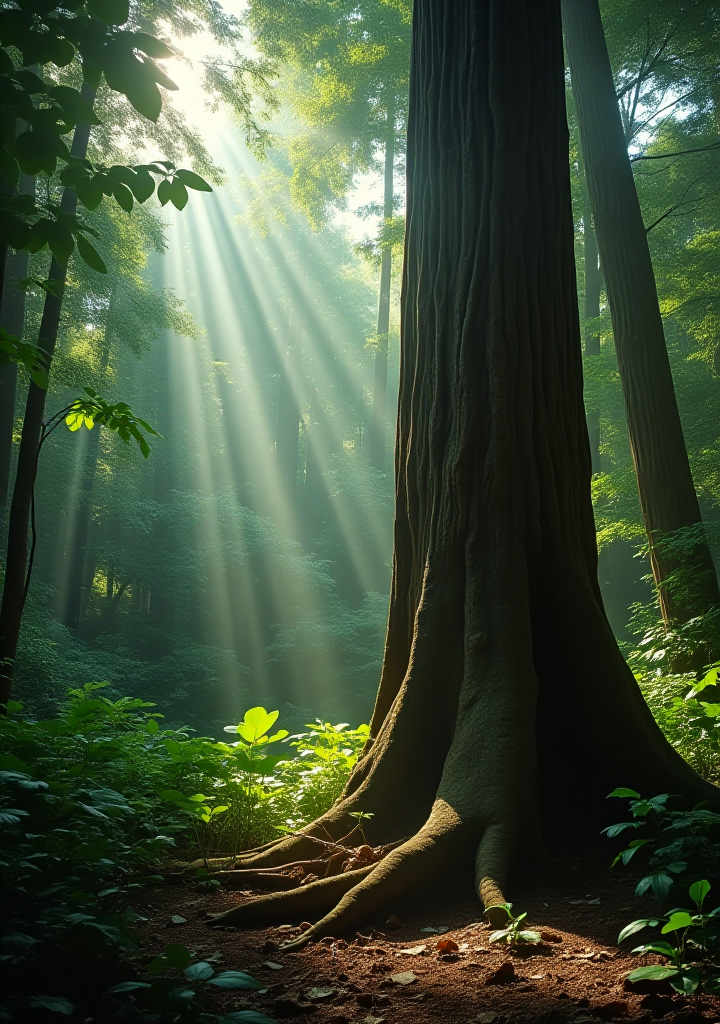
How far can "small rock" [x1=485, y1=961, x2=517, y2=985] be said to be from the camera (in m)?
1.75

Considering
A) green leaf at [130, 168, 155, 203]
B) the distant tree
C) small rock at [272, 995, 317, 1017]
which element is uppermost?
the distant tree

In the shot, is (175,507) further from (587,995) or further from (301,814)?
(587,995)

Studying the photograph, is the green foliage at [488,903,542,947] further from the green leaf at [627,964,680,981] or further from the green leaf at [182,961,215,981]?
the green leaf at [182,961,215,981]

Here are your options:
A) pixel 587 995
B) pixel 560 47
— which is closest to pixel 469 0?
pixel 560 47

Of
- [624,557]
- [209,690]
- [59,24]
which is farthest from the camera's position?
[624,557]

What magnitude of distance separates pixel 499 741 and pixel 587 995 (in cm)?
109

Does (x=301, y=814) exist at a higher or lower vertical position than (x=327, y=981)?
higher

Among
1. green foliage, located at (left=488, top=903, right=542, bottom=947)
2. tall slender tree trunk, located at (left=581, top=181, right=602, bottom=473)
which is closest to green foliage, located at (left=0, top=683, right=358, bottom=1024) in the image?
green foliage, located at (left=488, top=903, right=542, bottom=947)

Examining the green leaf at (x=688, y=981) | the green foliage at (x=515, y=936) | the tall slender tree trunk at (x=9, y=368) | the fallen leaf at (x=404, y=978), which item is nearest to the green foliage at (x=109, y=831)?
the fallen leaf at (x=404, y=978)

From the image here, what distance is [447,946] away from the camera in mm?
1998

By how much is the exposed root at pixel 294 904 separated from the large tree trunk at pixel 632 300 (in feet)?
15.0

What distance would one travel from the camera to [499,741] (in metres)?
2.70

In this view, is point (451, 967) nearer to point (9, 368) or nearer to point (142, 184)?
point (142, 184)

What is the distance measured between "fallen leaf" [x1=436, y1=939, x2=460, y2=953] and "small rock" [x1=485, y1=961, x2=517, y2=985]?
23cm
